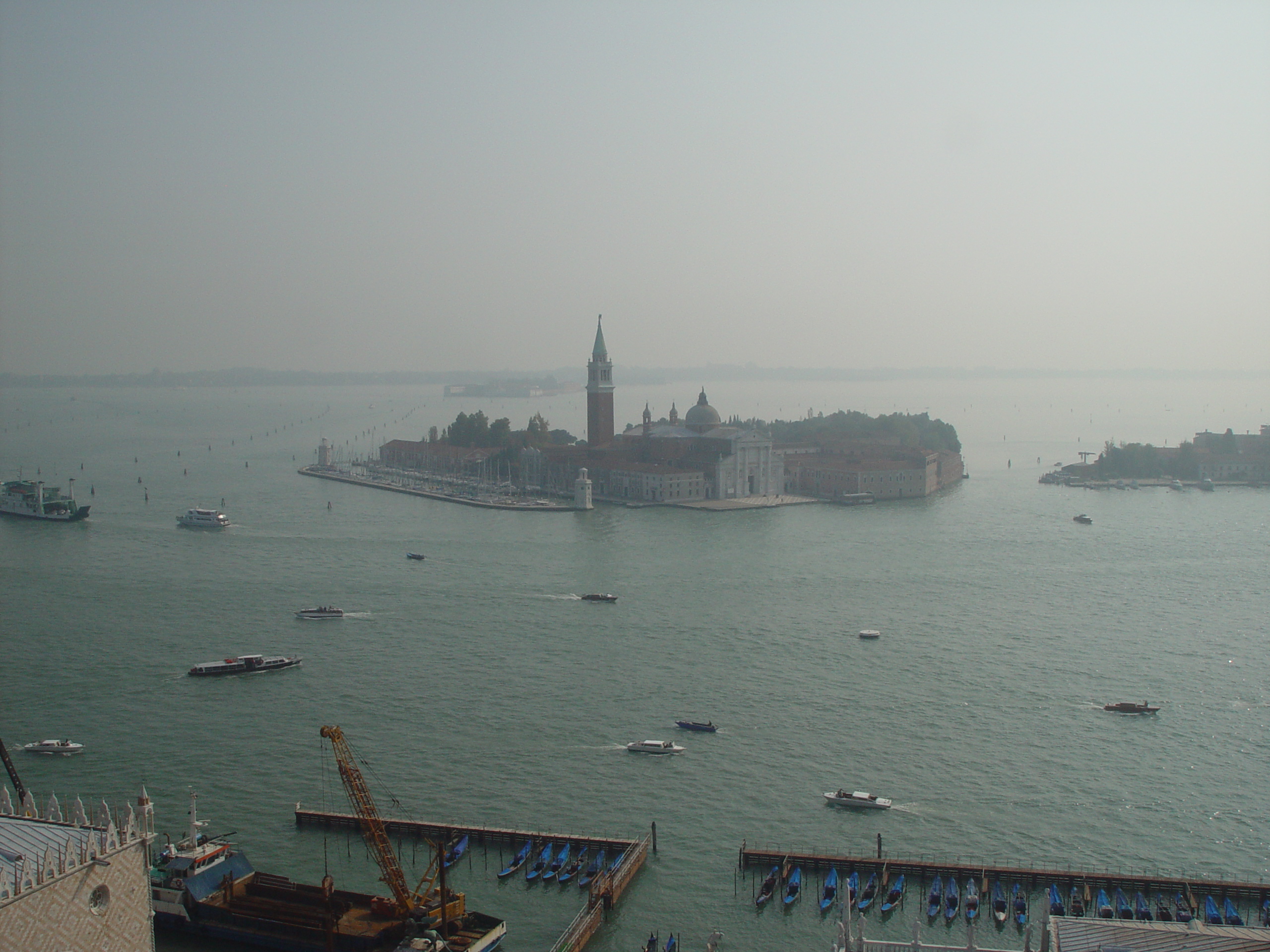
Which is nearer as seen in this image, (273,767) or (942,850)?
(942,850)

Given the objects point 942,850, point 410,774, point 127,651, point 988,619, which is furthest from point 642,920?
point 988,619

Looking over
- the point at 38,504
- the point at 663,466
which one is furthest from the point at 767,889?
the point at 663,466

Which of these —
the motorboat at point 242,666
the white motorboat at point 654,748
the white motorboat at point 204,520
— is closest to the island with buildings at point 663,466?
the white motorboat at point 204,520

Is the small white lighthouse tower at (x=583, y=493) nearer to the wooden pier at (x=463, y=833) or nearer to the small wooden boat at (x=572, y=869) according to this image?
the wooden pier at (x=463, y=833)

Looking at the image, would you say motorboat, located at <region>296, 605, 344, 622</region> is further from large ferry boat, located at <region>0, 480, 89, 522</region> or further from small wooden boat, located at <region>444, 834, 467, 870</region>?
large ferry boat, located at <region>0, 480, 89, 522</region>

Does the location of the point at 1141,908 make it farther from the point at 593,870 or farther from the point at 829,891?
the point at 593,870

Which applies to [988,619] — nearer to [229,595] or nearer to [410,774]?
[410,774]
